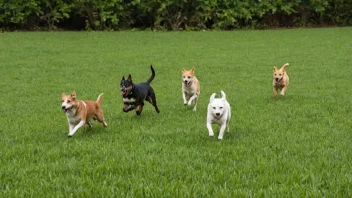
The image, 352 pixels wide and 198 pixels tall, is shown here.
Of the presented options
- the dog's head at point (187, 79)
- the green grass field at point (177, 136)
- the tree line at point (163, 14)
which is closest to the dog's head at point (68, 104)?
the green grass field at point (177, 136)

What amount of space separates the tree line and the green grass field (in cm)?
1328

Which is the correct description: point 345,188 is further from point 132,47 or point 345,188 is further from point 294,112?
point 132,47

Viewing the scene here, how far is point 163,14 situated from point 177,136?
26272 millimetres

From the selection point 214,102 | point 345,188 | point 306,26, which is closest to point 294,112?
point 214,102

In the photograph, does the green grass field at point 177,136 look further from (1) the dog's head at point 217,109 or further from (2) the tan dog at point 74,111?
(1) the dog's head at point 217,109

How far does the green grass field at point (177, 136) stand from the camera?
483cm

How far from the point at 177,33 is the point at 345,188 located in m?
25.7

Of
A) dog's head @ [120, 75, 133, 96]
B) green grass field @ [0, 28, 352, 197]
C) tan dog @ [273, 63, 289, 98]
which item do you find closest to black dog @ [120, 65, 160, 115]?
dog's head @ [120, 75, 133, 96]

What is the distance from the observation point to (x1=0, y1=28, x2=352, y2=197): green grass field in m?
4.83

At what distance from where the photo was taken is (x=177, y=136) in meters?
7.14

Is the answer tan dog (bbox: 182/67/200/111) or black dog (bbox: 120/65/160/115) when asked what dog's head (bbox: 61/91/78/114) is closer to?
black dog (bbox: 120/65/160/115)

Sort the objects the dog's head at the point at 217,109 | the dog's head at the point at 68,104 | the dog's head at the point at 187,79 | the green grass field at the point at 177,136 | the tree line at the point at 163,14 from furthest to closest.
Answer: the tree line at the point at 163,14, the dog's head at the point at 187,79, the dog's head at the point at 68,104, the dog's head at the point at 217,109, the green grass field at the point at 177,136

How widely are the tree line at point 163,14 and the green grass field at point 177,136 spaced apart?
43.6 feet

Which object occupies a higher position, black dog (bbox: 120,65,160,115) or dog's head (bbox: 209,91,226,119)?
dog's head (bbox: 209,91,226,119)
